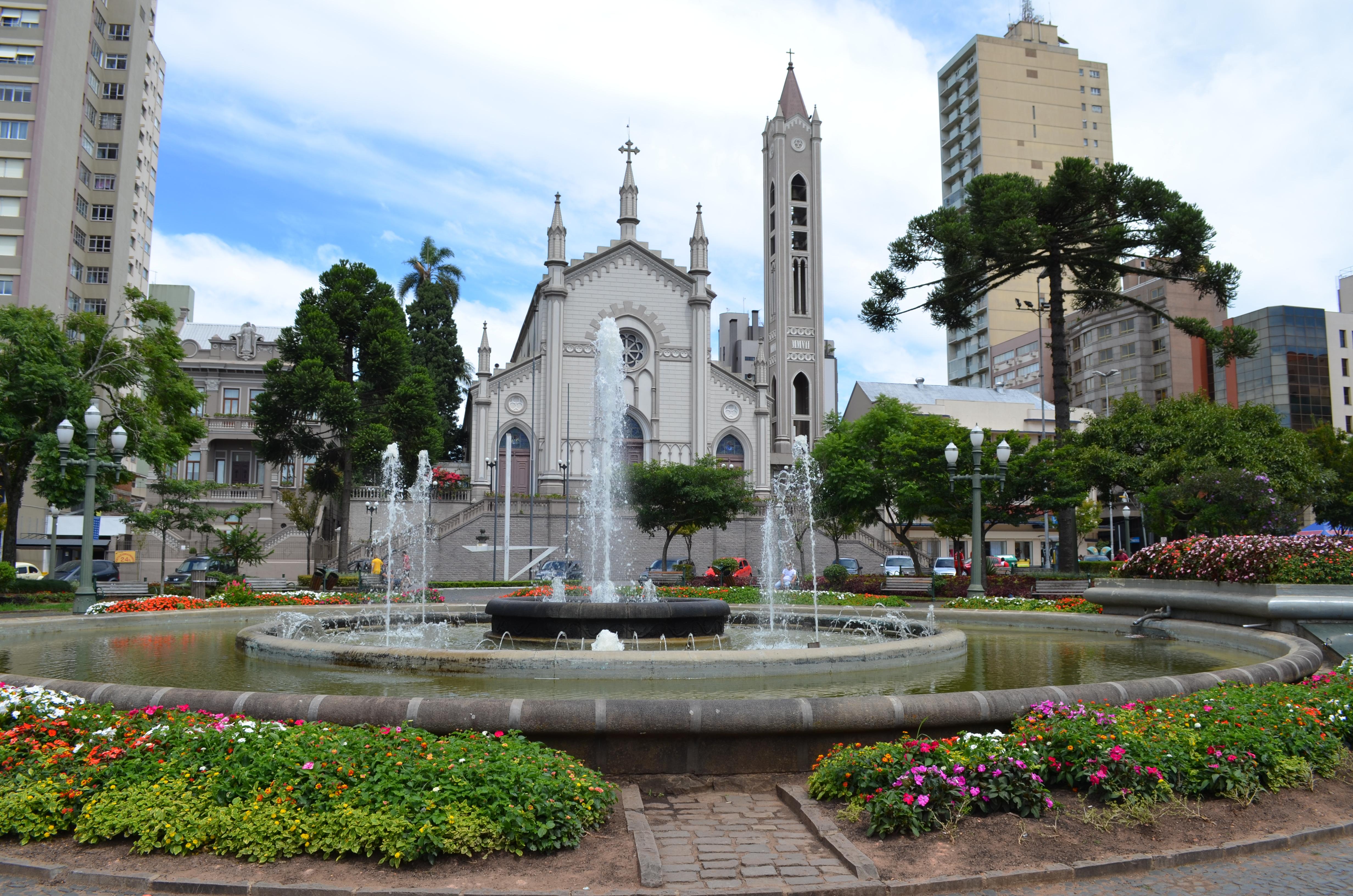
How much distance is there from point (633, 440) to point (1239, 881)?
54.1 meters

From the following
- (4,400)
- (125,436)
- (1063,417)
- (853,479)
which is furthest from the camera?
(853,479)

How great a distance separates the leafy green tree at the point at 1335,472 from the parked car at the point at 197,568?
4178cm

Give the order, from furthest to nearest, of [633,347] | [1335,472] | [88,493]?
1. [633,347]
2. [1335,472]
3. [88,493]

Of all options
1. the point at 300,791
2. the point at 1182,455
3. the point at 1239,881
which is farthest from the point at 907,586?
the point at 300,791

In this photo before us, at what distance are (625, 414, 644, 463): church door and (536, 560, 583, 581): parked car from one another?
15.9m

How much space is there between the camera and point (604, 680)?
8.70m

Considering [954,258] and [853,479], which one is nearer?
[954,258]

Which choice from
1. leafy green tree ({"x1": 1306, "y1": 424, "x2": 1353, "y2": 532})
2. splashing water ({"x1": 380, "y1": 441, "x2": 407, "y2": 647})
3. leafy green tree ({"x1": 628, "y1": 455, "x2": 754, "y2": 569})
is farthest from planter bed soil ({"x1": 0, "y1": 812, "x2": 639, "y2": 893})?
leafy green tree ({"x1": 1306, "y1": 424, "x2": 1353, "y2": 532})

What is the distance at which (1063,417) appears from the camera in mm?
30281

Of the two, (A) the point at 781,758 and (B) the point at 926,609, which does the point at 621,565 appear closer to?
(B) the point at 926,609

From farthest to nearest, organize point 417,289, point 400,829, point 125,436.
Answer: point 417,289, point 125,436, point 400,829

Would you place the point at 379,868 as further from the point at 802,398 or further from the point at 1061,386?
the point at 802,398

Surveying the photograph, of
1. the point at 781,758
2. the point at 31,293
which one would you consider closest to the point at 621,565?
the point at 31,293

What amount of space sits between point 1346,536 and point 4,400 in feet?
100
